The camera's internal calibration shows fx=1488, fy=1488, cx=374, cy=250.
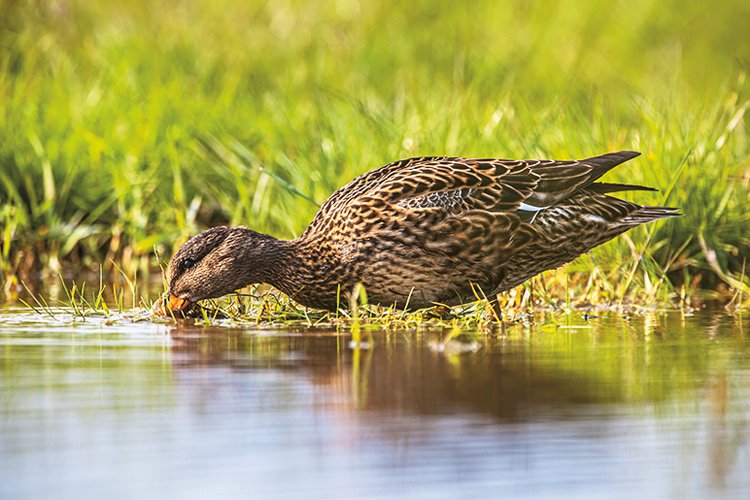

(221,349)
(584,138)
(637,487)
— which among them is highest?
(584,138)

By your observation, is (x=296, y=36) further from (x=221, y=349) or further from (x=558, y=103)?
(x=221, y=349)

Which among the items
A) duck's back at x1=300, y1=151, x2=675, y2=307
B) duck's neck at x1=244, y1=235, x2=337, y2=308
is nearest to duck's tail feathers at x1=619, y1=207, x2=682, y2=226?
duck's back at x1=300, y1=151, x2=675, y2=307

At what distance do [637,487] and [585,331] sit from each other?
10.5 ft

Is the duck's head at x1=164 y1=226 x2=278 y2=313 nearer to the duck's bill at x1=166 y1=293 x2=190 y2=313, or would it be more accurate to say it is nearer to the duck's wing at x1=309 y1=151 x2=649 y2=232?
the duck's bill at x1=166 y1=293 x2=190 y2=313

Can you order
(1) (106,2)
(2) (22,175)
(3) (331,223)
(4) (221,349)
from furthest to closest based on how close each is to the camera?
(1) (106,2), (2) (22,175), (3) (331,223), (4) (221,349)

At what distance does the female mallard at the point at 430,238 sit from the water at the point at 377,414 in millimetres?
525

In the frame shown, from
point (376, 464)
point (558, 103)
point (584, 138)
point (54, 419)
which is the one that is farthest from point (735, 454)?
point (558, 103)

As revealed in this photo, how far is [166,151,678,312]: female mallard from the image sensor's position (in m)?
7.45

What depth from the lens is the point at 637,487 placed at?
3.94m

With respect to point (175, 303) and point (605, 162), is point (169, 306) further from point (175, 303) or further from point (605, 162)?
point (605, 162)

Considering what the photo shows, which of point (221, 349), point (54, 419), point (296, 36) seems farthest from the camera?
point (296, 36)

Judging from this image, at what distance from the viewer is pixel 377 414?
491 cm

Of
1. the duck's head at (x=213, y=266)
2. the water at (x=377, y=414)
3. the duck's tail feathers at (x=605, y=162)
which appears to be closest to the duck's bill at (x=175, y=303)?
the duck's head at (x=213, y=266)

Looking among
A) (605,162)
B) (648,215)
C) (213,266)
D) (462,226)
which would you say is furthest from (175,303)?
(648,215)
